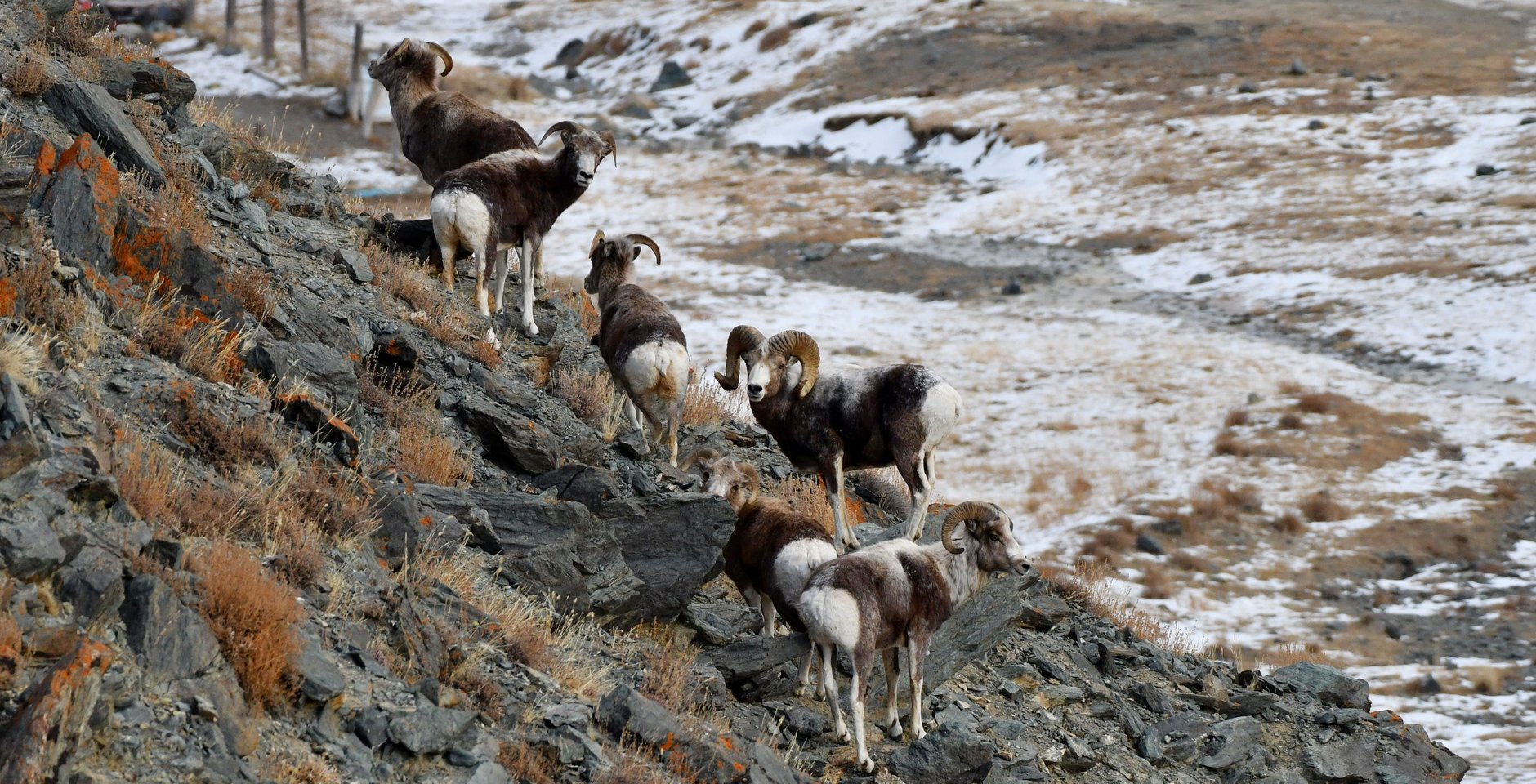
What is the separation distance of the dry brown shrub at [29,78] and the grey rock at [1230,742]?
9.61 m

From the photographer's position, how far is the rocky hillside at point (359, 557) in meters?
5.08

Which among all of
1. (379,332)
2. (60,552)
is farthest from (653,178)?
(60,552)

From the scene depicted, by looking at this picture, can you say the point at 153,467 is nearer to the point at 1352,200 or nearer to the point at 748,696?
the point at 748,696

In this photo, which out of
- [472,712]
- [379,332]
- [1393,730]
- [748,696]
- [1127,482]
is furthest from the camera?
[1127,482]

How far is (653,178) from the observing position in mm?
37719

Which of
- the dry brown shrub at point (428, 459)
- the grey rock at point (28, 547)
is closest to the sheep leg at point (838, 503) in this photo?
the dry brown shrub at point (428, 459)

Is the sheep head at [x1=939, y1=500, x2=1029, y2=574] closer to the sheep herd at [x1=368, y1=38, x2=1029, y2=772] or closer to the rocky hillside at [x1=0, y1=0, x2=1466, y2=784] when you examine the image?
the sheep herd at [x1=368, y1=38, x2=1029, y2=772]

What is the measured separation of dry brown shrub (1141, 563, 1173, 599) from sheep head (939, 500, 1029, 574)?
906 centimetres

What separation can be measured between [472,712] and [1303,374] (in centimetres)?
2057

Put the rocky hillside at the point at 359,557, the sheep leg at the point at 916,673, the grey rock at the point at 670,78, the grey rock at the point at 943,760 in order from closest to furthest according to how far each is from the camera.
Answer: the rocky hillside at the point at 359,557 < the grey rock at the point at 943,760 < the sheep leg at the point at 916,673 < the grey rock at the point at 670,78

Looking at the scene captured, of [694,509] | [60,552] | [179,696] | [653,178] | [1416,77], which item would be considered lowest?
[653,178]

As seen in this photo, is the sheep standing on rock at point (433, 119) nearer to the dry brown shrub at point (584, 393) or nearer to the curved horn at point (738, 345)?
the dry brown shrub at point (584, 393)

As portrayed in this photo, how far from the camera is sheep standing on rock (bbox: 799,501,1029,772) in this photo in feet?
25.1

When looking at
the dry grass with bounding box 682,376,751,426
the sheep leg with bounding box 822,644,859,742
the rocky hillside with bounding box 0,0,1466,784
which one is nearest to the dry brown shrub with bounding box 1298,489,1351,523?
the rocky hillside with bounding box 0,0,1466,784
